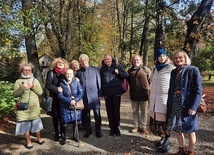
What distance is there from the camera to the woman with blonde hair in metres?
3.89

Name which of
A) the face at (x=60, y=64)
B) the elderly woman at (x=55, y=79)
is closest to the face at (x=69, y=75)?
the elderly woman at (x=55, y=79)

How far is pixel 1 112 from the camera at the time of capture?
286 inches

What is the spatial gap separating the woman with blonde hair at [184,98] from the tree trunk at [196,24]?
400 centimetres

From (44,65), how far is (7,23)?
41.1 meters

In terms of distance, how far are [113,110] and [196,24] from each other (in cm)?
430

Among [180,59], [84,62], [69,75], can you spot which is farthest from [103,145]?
[180,59]

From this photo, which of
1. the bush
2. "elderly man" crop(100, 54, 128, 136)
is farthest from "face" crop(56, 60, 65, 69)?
the bush

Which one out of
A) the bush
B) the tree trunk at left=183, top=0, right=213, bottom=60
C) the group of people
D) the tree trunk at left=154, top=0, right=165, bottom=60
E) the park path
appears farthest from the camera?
the tree trunk at left=154, top=0, right=165, bottom=60

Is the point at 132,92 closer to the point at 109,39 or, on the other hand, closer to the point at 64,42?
the point at 64,42

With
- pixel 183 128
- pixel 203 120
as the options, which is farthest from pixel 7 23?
pixel 203 120

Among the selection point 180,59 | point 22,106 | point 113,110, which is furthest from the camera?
point 113,110

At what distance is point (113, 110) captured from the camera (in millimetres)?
5738

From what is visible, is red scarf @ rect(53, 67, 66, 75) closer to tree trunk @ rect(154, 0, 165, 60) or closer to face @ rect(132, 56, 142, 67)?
face @ rect(132, 56, 142, 67)

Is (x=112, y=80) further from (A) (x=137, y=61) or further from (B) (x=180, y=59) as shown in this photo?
(B) (x=180, y=59)
